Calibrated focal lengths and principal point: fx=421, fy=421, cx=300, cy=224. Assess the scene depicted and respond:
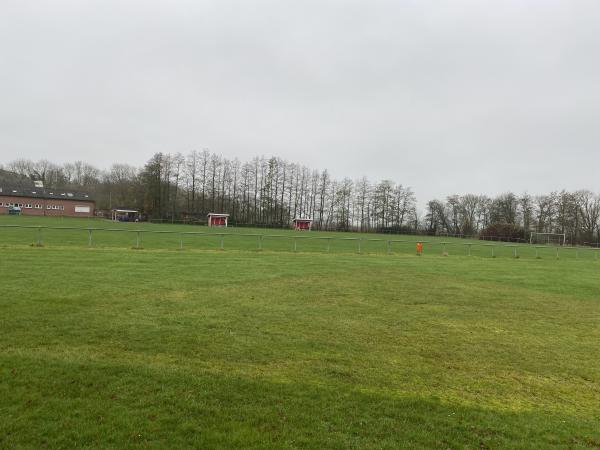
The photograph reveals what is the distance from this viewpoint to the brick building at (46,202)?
3408 inches

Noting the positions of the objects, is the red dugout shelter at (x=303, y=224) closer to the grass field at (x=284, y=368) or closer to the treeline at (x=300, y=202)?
the treeline at (x=300, y=202)

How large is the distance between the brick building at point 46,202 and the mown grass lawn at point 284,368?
88.5 m

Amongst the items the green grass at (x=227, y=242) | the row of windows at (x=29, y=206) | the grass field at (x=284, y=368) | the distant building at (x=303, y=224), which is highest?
the row of windows at (x=29, y=206)

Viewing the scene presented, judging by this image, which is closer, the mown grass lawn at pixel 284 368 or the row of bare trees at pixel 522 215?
the mown grass lawn at pixel 284 368

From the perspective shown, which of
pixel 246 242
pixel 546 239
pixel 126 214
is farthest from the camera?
pixel 126 214

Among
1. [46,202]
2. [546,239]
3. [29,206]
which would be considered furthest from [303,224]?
[29,206]

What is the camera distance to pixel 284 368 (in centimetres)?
596

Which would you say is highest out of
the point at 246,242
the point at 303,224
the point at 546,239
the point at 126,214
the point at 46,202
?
the point at 46,202

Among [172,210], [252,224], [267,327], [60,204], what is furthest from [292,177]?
[267,327]

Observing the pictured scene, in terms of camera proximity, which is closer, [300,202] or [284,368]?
[284,368]

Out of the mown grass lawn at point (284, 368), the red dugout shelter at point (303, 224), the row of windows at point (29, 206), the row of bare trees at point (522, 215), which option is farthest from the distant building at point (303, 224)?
the mown grass lawn at point (284, 368)

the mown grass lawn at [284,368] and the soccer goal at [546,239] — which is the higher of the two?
the soccer goal at [546,239]

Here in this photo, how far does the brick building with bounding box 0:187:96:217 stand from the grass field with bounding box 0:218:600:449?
88.7 metres

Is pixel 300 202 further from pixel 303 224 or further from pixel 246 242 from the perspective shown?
pixel 246 242
